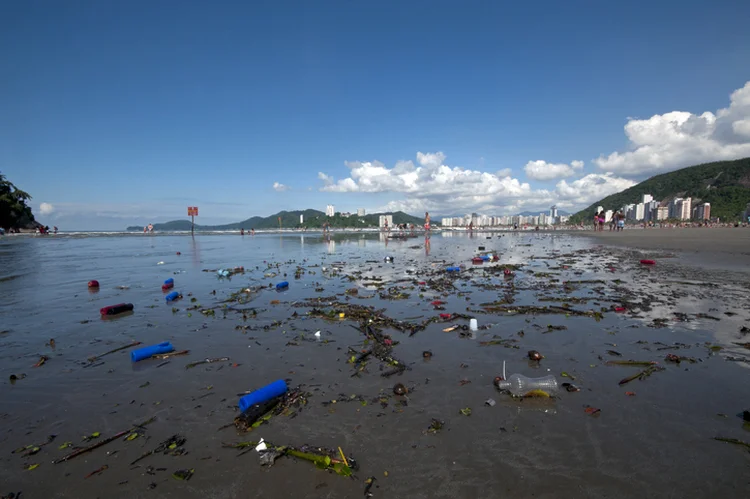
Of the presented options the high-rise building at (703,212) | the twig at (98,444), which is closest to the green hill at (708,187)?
the high-rise building at (703,212)

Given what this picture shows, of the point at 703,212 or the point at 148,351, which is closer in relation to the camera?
the point at 148,351

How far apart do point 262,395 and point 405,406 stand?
8.07 ft

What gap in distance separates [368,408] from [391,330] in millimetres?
3892

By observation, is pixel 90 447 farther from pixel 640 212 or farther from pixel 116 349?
pixel 640 212

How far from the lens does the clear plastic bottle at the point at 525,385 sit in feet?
18.4

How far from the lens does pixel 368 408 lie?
5.29 meters

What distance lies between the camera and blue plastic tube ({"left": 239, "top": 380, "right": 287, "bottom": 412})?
511 centimetres

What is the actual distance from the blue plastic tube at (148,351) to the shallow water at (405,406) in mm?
193

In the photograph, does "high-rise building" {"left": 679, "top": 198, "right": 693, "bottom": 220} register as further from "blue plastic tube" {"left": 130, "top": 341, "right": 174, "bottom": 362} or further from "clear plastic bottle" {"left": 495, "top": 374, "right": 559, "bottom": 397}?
"blue plastic tube" {"left": 130, "top": 341, "right": 174, "bottom": 362}

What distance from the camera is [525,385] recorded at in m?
5.65

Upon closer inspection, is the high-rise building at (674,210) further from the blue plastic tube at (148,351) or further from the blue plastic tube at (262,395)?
the blue plastic tube at (148,351)

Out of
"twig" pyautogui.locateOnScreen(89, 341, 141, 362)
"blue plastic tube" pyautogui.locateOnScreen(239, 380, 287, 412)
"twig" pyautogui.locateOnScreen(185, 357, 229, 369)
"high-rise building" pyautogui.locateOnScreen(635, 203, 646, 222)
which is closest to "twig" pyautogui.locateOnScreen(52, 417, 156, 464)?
"blue plastic tube" pyautogui.locateOnScreen(239, 380, 287, 412)

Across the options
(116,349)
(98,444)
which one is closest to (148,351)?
(116,349)

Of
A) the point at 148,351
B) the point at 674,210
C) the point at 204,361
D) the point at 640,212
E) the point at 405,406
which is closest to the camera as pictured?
the point at 405,406
